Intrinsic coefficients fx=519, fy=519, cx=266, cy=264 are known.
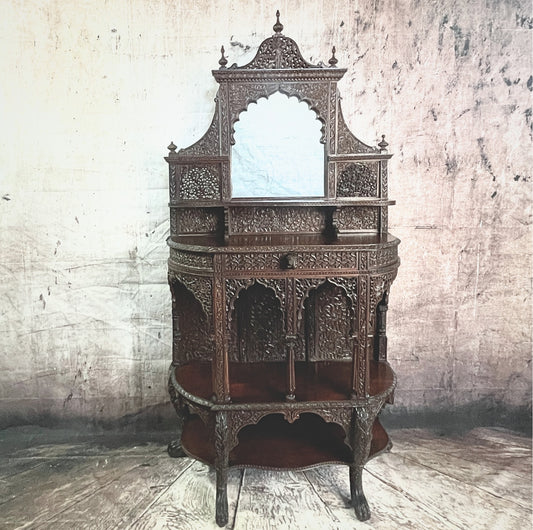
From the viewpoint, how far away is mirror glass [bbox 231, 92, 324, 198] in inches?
98.6

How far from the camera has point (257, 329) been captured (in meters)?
2.77

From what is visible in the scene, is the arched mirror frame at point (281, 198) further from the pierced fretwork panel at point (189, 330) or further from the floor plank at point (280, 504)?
the floor plank at point (280, 504)

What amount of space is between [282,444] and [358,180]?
1.35 meters

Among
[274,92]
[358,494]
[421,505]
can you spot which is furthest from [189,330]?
[421,505]

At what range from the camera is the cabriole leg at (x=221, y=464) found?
2273 millimetres

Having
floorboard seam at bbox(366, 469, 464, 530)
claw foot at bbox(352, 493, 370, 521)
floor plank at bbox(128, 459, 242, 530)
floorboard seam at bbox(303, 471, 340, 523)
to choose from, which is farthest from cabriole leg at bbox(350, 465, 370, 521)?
floor plank at bbox(128, 459, 242, 530)

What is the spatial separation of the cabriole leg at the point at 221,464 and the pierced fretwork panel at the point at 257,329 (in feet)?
1.79

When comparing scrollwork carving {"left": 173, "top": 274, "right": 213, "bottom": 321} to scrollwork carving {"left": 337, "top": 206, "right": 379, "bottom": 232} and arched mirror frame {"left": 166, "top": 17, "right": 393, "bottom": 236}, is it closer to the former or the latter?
arched mirror frame {"left": 166, "top": 17, "right": 393, "bottom": 236}

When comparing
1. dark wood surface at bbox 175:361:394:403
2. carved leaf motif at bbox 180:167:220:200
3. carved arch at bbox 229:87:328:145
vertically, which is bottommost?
dark wood surface at bbox 175:361:394:403

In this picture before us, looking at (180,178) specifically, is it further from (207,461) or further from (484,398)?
(484,398)

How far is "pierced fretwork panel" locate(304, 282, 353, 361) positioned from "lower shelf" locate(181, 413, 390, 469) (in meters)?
0.36

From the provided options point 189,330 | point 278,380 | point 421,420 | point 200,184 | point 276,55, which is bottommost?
point 421,420

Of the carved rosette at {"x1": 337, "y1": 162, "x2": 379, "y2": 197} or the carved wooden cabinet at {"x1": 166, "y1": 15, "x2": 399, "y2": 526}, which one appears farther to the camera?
the carved rosette at {"x1": 337, "y1": 162, "x2": 379, "y2": 197}

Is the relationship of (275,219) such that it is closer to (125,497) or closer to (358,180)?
(358,180)
